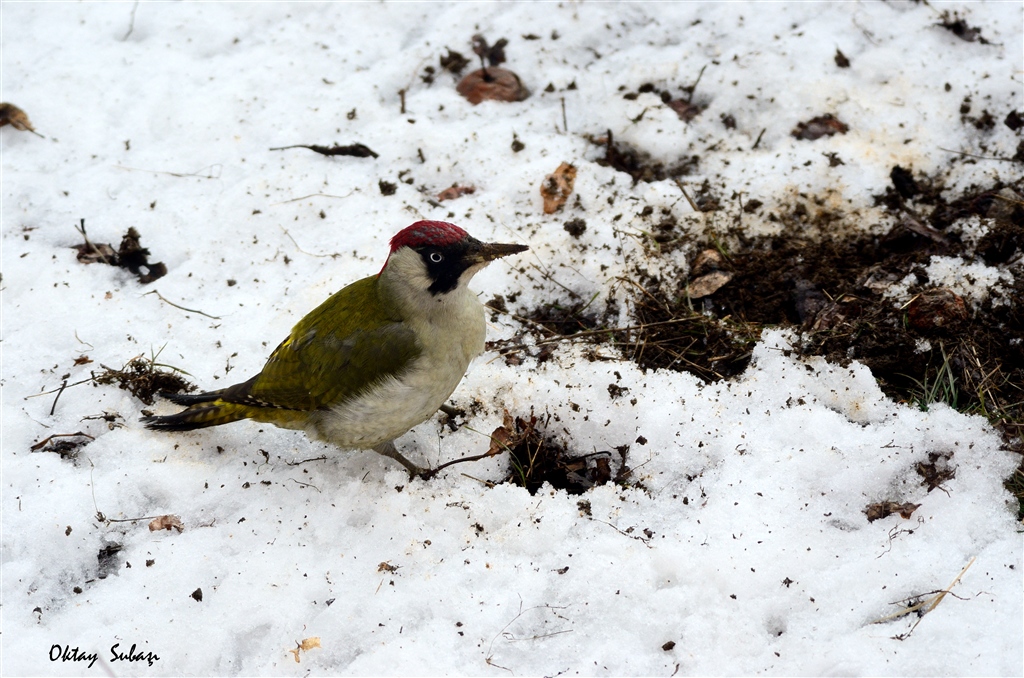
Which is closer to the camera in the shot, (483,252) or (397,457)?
(483,252)

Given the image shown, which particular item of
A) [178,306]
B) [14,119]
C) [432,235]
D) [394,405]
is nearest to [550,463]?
[394,405]

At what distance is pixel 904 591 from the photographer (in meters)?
2.65

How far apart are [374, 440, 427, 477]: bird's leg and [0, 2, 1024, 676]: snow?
4.6 inches

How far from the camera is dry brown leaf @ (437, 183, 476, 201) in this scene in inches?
177

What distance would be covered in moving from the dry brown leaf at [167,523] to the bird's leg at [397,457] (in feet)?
2.90

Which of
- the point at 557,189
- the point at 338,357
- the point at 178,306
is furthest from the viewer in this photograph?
the point at 557,189

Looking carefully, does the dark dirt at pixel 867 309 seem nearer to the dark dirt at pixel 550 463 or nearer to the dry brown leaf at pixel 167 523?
the dark dirt at pixel 550 463

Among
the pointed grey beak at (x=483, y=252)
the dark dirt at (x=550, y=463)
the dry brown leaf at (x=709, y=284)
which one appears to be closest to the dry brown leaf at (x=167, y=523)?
the dark dirt at (x=550, y=463)

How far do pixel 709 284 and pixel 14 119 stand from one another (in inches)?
175

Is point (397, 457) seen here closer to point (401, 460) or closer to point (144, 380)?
point (401, 460)

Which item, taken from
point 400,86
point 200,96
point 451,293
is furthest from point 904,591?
point 200,96

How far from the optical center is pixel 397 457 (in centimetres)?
340

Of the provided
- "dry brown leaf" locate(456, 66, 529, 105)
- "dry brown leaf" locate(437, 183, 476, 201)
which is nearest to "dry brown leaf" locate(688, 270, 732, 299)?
"dry brown leaf" locate(437, 183, 476, 201)

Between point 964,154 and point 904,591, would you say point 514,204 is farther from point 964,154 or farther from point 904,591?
point 904,591
